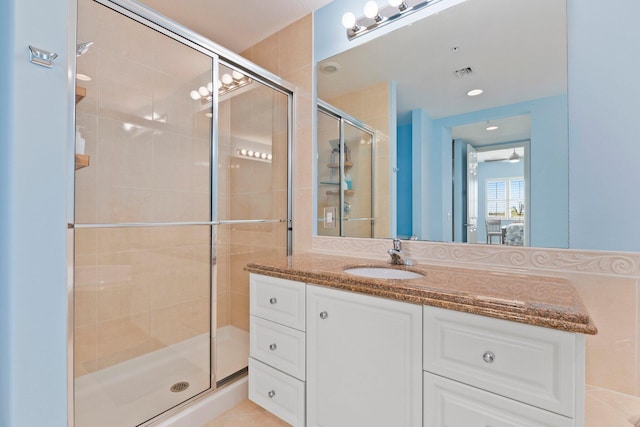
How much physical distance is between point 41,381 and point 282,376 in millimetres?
890

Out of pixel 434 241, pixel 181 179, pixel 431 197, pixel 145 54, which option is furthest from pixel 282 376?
pixel 145 54

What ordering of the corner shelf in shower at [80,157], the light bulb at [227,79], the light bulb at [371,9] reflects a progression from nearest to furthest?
the corner shelf in shower at [80,157] → the light bulb at [371,9] → the light bulb at [227,79]

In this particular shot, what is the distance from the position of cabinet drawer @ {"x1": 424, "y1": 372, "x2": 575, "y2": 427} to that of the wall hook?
5.49ft

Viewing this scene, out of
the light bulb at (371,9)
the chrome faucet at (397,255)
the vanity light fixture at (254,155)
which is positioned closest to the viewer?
the chrome faucet at (397,255)

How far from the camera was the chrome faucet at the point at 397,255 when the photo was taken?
146 cm

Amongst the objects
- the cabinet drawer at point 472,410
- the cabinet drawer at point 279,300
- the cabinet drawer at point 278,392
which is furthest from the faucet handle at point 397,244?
the cabinet drawer at point 278,392

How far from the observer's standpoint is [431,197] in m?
1.53

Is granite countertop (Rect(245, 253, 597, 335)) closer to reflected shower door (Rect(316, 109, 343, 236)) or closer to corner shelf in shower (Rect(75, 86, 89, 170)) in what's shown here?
reflected shower door (Rect(316, 109, 343, 236))

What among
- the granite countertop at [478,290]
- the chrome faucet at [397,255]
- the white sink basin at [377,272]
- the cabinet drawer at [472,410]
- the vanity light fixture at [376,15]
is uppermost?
the vanity light fixture at [376,15]

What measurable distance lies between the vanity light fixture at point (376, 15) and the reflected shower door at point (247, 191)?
62cm

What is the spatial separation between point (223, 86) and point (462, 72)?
140cm

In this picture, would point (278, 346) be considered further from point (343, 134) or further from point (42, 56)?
point (42, 56)

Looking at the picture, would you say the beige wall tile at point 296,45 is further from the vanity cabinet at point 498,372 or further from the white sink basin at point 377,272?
the vanity cabinet at point 498,372

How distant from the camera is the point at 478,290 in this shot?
941 mm
